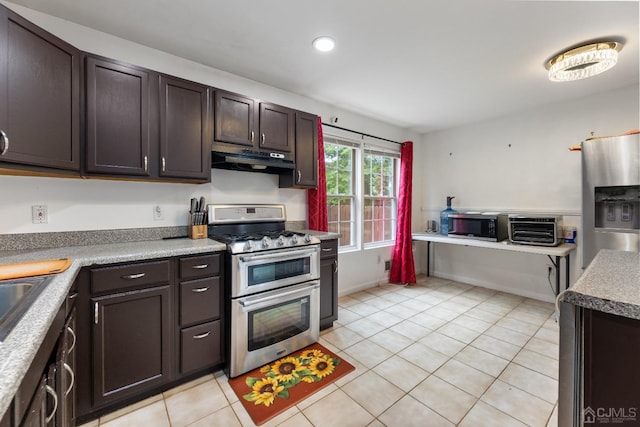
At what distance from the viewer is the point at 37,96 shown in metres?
1.50

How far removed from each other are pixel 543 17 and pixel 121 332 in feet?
11.1

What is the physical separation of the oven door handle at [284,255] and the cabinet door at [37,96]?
4.03ft

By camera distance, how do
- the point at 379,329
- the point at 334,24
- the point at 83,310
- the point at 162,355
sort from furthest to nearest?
the point at 379,329 → the point at 334,24 → the point at 162,355 → the point at 83,310

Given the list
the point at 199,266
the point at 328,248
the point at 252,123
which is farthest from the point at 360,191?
the point at 199,266

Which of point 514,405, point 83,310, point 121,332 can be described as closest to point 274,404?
point 121,332

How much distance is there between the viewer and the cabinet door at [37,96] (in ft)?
4.48

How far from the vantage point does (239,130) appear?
2418 millimetres

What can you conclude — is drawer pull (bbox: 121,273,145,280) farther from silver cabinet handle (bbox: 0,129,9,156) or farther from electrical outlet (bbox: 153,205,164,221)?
silver cabinet handle (bbox: 0,129,9,156)

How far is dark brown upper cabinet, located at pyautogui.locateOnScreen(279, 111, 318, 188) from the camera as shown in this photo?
9.18 feet

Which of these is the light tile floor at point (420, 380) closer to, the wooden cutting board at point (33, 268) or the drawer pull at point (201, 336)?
the drawer pull at point (201, 336)

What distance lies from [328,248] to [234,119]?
1.48m

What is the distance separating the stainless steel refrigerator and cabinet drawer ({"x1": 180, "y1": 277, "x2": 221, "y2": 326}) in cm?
351

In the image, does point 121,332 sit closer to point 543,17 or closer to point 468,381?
point 468,381

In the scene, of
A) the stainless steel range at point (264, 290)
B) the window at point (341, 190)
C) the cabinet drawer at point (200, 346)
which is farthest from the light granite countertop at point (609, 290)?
the window at point (341, 190)
